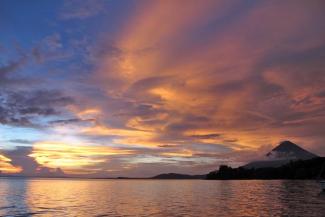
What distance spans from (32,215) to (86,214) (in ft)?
28.9

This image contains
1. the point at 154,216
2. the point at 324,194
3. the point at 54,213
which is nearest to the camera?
the point at 154,216

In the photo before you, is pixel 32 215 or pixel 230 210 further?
pixel 230 210

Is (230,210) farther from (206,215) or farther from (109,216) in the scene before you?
(109,216)

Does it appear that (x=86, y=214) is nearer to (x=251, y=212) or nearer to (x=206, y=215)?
(x=206, y=215)

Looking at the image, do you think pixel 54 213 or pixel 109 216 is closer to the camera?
pixel 109 216

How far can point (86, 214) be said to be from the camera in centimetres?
6962

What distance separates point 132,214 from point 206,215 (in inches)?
491

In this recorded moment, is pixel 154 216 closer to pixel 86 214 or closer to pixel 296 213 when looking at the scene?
pixel 86 214

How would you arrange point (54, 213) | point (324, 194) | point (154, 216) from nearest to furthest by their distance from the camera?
point (154, 216) → point (54, 213) → point (324, 194)

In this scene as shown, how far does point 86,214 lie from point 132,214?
7730mm

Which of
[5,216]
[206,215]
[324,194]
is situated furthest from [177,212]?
[324,194]

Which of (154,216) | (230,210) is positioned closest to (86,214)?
(154,216)

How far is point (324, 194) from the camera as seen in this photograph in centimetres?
11625

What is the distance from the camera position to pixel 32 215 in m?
68.5
